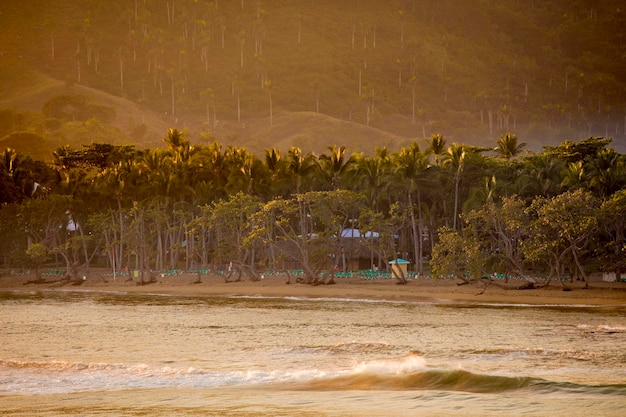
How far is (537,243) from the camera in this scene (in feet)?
158

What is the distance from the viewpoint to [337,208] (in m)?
62.0

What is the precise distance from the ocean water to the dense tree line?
7847 millimetres

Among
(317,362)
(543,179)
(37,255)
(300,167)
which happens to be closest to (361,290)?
(300,167)

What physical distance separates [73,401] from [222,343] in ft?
40.9

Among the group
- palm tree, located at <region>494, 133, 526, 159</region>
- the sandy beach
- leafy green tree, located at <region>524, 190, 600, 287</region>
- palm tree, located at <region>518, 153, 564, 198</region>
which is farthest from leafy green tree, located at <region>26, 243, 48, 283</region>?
palm tree, located at <region>494, 133, 526, 159</region>

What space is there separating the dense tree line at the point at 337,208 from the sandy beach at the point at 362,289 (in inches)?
55.1

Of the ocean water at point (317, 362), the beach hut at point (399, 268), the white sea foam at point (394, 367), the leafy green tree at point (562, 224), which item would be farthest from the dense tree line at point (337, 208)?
the white sea foam at point (394, 367)

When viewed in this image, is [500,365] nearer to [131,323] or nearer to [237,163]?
[131,323]

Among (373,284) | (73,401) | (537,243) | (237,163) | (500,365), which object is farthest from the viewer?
(237,163)

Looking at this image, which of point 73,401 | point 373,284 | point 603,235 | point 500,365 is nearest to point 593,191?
point 603,235

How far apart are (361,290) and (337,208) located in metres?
8.45

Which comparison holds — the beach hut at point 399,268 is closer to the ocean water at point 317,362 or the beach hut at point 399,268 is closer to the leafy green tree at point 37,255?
the ocean water at point 317,362

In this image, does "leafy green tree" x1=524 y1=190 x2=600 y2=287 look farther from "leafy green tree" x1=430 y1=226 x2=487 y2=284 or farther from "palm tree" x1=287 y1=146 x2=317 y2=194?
"palm tree" x1=287 y1=146 x2=317 y2=194

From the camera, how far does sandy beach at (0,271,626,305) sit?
158 feet
